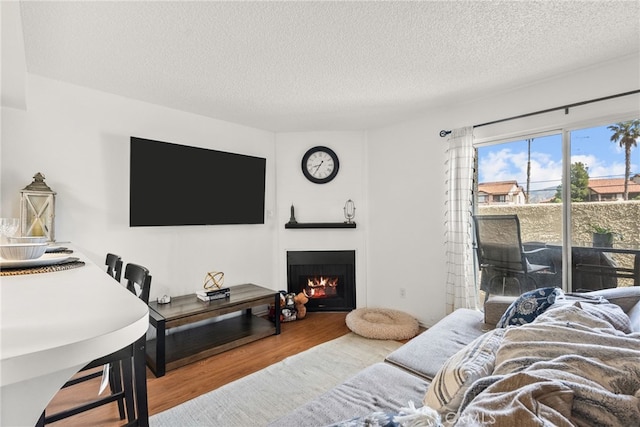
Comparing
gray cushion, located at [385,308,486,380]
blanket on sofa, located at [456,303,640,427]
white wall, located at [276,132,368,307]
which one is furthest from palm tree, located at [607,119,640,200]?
white wall, located at [276,132,368,307]

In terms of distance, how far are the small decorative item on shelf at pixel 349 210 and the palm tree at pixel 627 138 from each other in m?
2.52

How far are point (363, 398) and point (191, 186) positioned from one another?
2.61m

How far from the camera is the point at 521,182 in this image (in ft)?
9.25

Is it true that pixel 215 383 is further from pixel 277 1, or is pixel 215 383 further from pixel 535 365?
pixel 277 1

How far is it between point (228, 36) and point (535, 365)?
2182 mm

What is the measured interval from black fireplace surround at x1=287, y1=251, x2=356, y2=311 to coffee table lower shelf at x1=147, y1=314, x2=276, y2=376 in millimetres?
739

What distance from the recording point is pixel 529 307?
174cm

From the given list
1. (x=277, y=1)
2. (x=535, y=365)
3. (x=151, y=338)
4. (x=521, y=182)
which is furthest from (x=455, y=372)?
(x=151, y=338)

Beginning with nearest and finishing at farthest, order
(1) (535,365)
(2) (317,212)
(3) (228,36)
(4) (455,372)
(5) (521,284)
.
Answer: (1) (535,365)
(4) (455,372)
(3) (228,36)
(5) (521,284)
(2) (317,212)

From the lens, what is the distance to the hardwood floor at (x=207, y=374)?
1.97 meters

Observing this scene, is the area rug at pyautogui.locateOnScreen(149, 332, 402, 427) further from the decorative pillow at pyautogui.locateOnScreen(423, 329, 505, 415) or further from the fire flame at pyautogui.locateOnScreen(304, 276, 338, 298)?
the decorative pillow at pyautogui.locateOnScreen(423, 329, 505, 415)

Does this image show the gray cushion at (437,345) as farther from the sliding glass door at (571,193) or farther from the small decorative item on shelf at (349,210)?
the small decorative item on shelf at (349,210)

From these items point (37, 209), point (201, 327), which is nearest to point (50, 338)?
point (37, 209)

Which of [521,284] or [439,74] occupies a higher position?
[439,74]
